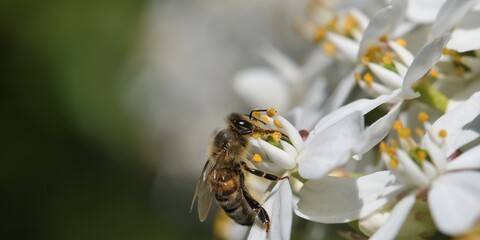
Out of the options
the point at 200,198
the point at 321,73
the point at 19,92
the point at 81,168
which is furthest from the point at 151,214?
the point at 200,198

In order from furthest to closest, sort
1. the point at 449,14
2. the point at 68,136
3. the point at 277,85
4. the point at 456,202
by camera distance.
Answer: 1. the point at 68,136
2. the point at 277,85
3. the point at 449,14
4. the point at 456,202

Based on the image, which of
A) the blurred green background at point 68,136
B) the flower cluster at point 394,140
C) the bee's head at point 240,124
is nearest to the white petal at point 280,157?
the flower cluster at point 394,140

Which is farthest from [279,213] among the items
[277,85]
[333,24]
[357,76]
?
[277,85]

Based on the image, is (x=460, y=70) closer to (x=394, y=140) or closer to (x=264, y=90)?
(x=394, y=140)

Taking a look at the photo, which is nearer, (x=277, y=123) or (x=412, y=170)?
(x=412, y=170)

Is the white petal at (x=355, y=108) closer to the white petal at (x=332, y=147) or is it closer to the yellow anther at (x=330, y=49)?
the white petal at (x=332, y=147)

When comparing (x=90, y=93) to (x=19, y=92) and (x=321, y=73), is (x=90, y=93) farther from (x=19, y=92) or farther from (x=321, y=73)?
(x=321, y=73)
